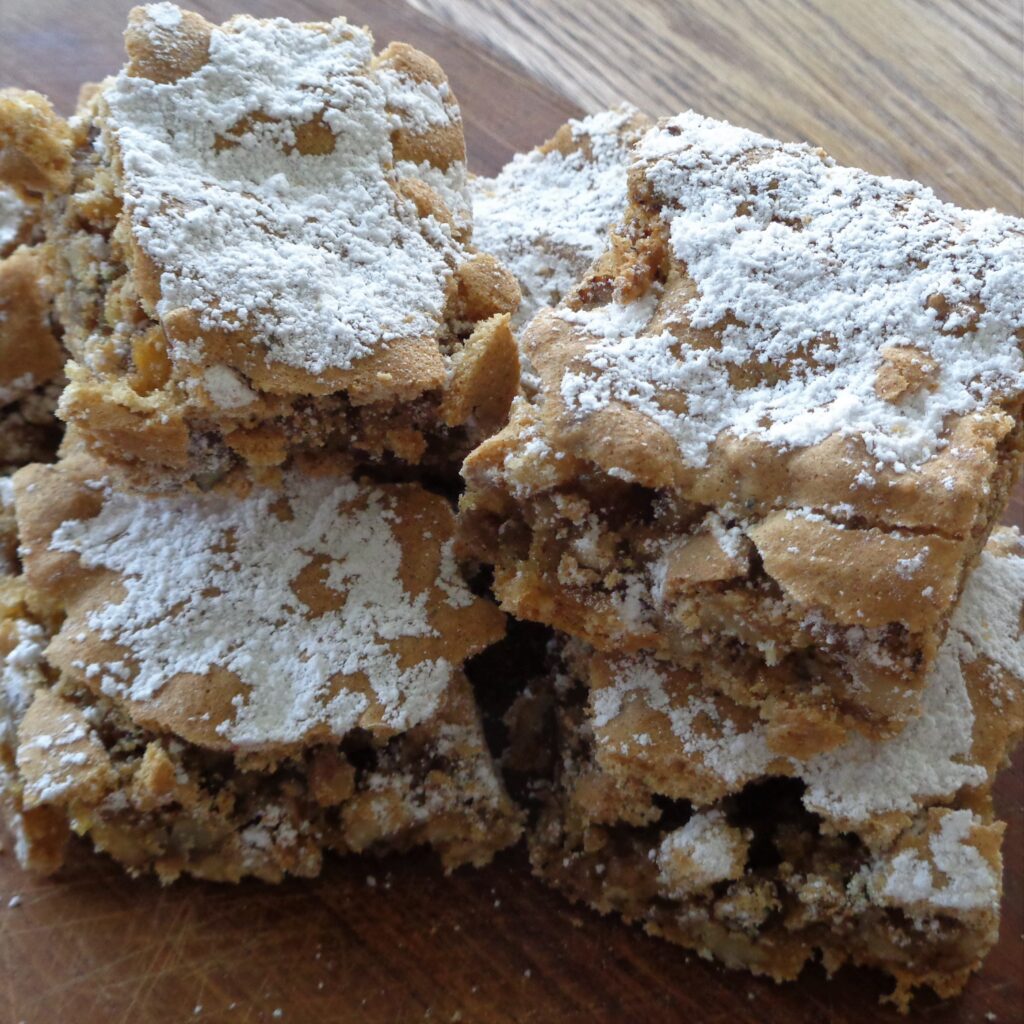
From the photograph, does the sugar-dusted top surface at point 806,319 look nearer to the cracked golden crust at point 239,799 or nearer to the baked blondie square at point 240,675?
the baked blondie square at point 240,675

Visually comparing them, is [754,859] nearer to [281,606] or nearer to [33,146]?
[281,606]

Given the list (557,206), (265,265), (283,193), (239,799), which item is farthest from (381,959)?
(557,206)

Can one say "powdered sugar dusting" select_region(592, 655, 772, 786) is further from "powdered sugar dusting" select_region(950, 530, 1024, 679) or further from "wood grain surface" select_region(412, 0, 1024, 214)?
"wood grain surface" select_region(412, 0, 1024, 214)

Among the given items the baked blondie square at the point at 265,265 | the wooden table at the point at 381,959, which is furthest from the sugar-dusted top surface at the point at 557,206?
the wooden table at the point at 381,959

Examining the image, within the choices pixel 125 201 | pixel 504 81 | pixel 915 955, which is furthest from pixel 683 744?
pixel 504 81

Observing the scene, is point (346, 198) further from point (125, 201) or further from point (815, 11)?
point (815, 11)

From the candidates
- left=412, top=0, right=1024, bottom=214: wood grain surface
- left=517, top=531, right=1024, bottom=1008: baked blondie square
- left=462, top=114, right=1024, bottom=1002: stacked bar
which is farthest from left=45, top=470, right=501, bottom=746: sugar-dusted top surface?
left=412, top=0, right=1024, bottom=214: wood grain surface
